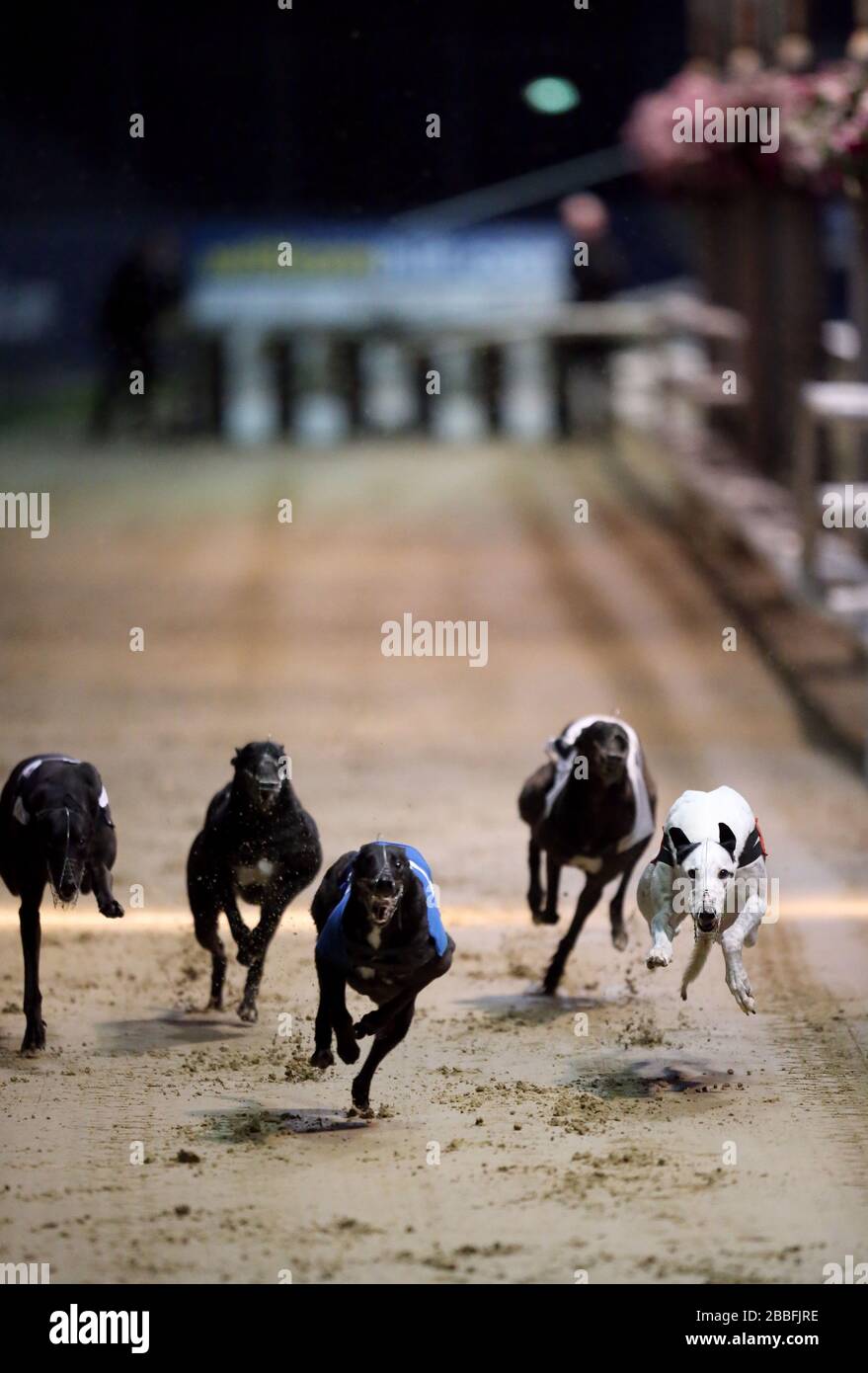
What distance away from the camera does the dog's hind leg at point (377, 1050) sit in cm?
528

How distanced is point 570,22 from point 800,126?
20.0 ft

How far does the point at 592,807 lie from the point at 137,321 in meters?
13.0

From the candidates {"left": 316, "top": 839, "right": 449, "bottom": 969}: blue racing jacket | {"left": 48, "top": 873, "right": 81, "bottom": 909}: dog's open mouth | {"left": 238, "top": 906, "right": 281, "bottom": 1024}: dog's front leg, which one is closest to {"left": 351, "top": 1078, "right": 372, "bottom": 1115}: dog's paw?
{"left": 316, "top": 839, "right": 449, "bottom": 969}: blue racing jacket

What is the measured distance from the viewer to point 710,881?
5.20 metres

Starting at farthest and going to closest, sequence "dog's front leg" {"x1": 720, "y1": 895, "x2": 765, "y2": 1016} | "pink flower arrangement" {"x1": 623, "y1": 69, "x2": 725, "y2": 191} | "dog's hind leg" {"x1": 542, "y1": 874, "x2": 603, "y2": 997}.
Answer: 1. "pink flower arrangement" {"x1": 623, "y1": 69, "x2": 725, "y2": 191}
2. "dog's hind leg" {"x1": 542, "y1": 874, "x2": 603, "y2": 997}
3. "dog's front leg" {"x1": 720, "y1": 895, "x2": 765, "y2": 1016}

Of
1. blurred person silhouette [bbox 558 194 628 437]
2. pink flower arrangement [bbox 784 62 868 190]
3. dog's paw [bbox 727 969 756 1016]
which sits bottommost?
dog's paw [bbox 727 969 756 1016]

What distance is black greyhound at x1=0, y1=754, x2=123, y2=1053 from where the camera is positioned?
5625 mm

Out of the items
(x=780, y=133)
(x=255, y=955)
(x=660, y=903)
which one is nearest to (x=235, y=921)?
(x=255, y=955)

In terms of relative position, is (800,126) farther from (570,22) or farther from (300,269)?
(300,269)

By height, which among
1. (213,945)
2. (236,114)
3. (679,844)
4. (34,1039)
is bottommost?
(34,1039)

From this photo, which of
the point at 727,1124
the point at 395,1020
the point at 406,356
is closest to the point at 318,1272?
the point at 395,1020

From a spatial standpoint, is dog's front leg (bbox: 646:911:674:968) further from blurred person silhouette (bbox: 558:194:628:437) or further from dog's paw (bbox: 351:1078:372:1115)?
blurred person silhouette (bbox: 558:194:628:437)

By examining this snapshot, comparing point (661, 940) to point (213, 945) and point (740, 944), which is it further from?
point (213, 945)

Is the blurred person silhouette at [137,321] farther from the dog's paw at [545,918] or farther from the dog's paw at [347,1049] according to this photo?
the dog's paw at [347,1049]
